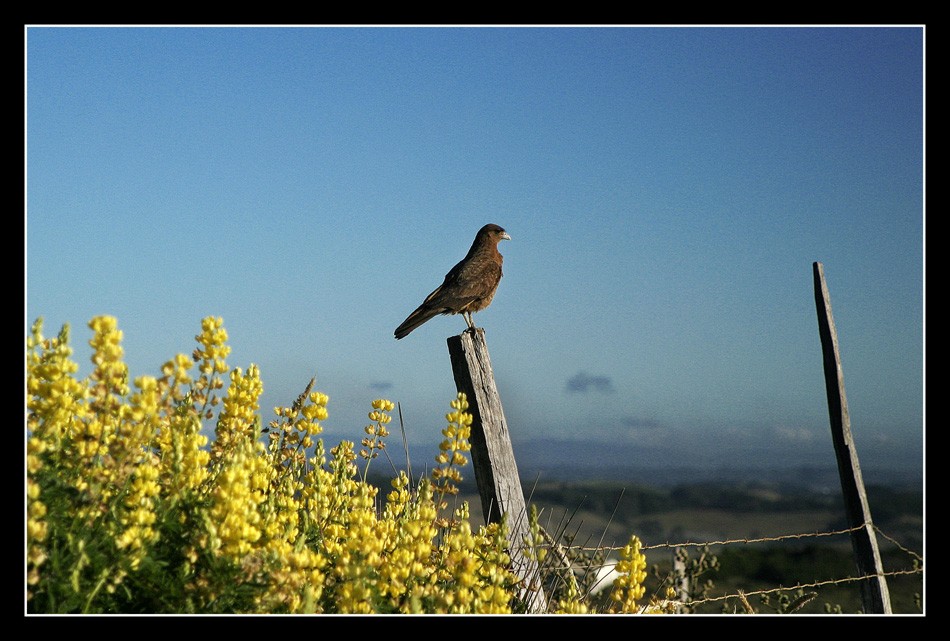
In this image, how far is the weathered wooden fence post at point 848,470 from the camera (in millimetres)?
4848

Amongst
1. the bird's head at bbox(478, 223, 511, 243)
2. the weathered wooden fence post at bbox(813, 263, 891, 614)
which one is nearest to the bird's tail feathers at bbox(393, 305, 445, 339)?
the bird's head at bbox(478, 223, 511, 243)

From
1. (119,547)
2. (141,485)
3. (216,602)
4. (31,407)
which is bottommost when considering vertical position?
(216,602)

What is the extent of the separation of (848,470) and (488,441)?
93.5 inches

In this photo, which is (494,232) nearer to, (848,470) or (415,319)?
(415,319)

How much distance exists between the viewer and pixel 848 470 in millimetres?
5086

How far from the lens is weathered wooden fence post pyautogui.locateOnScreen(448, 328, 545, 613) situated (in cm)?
428

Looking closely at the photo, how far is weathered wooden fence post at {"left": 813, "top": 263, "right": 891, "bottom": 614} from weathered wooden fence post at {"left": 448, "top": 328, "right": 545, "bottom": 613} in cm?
214

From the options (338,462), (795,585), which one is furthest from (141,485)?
(795,585)

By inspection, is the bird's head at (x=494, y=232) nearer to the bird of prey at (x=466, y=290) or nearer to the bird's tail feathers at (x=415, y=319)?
the bird of prey at (x=466, y=290)

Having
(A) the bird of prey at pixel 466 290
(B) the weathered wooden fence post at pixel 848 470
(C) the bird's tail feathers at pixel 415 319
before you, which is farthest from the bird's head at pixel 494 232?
(B) the weathered wooden fence post at pixel 848 470

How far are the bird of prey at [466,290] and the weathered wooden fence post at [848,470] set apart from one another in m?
2.90
